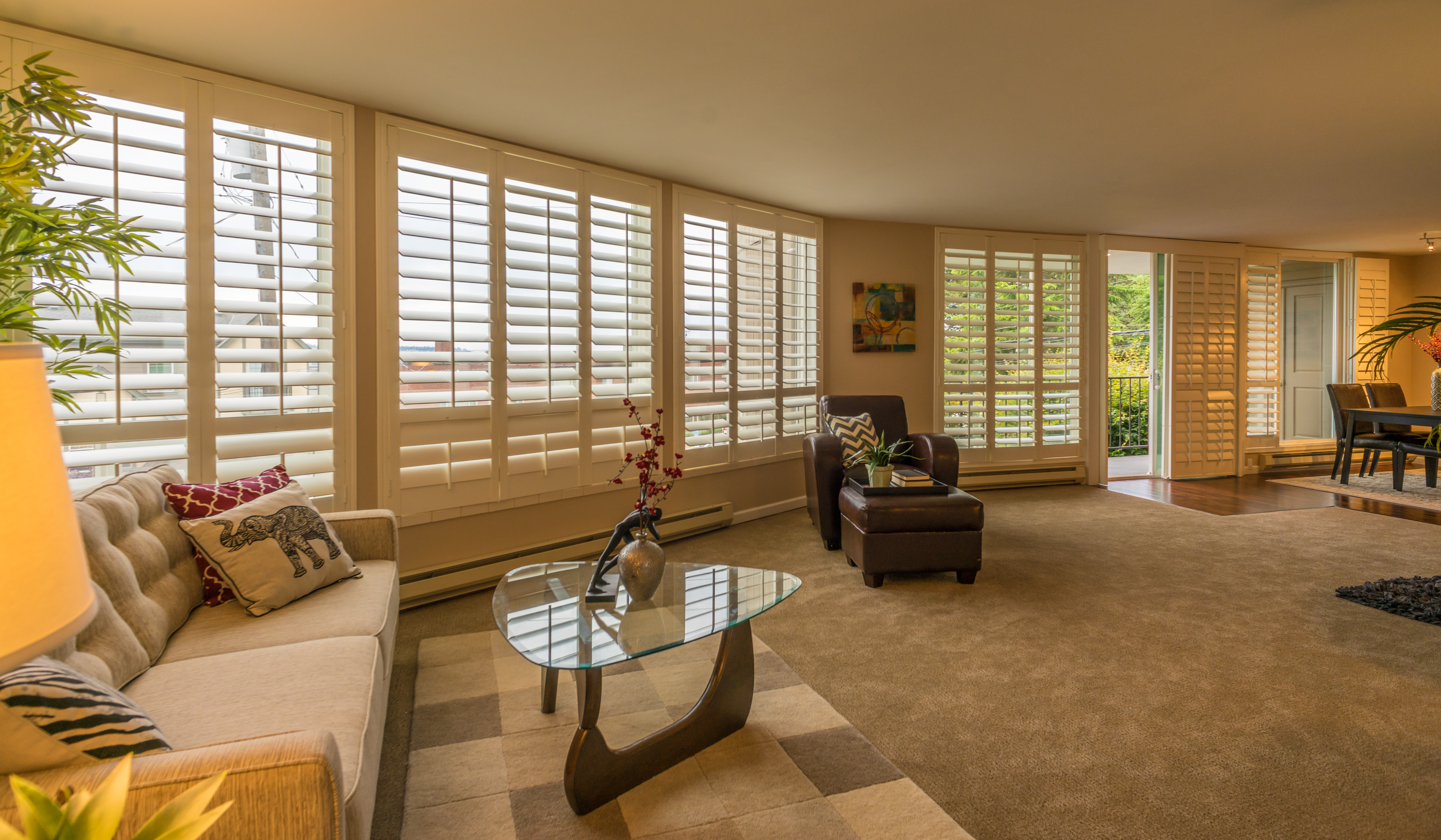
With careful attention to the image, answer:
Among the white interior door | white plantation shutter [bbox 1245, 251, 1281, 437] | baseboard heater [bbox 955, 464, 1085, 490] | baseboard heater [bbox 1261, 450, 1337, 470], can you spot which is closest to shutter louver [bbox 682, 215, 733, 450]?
baseboard heater [bbox 955, 464, 1085, 490]

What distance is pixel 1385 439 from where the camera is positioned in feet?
20.7

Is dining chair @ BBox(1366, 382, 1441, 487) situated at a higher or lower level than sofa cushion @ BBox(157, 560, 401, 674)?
higher

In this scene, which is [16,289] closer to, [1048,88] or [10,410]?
[10,410]

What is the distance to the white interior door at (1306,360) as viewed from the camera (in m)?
7.93

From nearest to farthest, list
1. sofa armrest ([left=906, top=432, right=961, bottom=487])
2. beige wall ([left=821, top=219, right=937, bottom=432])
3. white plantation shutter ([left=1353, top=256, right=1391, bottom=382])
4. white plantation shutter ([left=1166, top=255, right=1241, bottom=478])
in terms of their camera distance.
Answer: sofa armrest ([left=906, top=432, right=961, bottom=487]) < beige wall ([left=821, top=219, right=937, bottom=432]) < white plantation shutter ([left=1166, top=255, right=1241, bottom=478]) < white plantation shutter ([left=1353, top=256, right=1391, bottom=382])

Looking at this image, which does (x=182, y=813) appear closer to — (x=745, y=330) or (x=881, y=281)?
(x=745, y=330)

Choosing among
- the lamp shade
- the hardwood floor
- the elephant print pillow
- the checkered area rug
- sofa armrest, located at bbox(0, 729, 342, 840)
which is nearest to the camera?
the lamp shade

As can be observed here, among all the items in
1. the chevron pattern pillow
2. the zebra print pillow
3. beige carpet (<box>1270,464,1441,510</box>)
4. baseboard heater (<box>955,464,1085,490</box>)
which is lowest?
beige carpet (<box>1270,464,1441,510</box>)

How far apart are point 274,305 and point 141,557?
A: 130 cm

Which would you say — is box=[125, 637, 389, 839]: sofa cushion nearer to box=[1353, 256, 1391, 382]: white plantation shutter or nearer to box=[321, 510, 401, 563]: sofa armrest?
box=[321, 510, 401, 563]: sofa armrest

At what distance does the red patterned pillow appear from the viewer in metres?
2.20

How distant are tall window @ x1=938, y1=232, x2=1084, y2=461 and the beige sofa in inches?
200

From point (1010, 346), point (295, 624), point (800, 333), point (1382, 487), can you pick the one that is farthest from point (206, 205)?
point (1382, 487)

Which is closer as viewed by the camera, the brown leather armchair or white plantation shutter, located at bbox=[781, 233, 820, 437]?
the brown leather armchair
